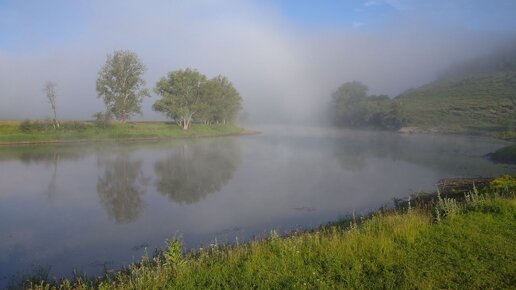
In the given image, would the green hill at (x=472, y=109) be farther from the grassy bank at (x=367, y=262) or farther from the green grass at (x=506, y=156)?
the grassy bank at (x=367, y=262)

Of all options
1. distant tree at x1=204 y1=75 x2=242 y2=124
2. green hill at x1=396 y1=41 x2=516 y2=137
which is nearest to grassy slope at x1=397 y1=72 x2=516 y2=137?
green hill at x1=396 y1=41 x2=516 y2=137

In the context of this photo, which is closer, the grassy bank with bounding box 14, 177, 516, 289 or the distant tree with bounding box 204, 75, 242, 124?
the grassy bank with bounding box 14, 177, 516, 289

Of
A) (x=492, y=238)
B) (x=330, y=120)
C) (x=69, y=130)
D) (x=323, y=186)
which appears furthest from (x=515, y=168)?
(x=330, y=120)

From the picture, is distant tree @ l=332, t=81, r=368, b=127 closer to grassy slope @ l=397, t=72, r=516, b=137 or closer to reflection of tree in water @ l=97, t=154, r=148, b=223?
grassy slope @ l=397, t=72, r=516, b=137

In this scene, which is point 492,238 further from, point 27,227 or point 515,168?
point 515,168

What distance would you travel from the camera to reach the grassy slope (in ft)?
401

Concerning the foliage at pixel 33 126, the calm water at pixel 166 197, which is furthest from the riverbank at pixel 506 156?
the foliage at pixel 33 126

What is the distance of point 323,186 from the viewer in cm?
3092

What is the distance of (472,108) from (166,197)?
488ft

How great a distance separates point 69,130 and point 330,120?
136009mm

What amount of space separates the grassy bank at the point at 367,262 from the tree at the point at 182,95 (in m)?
82.5

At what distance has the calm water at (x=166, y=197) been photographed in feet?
56.5

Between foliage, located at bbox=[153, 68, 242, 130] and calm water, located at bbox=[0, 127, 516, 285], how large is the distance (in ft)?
144

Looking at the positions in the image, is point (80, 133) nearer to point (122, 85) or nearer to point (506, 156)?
point (122, 85)
